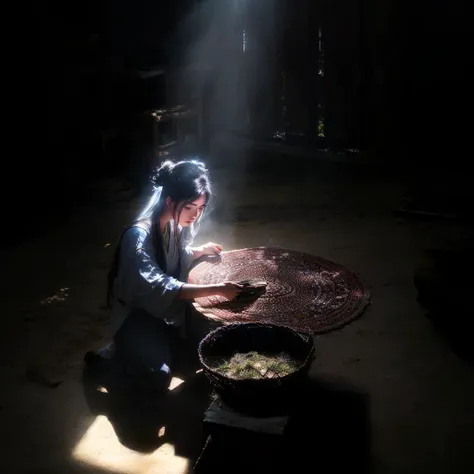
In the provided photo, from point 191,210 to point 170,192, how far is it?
0.55ft

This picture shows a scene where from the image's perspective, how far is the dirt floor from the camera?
2746mm

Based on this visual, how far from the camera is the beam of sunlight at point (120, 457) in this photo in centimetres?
265

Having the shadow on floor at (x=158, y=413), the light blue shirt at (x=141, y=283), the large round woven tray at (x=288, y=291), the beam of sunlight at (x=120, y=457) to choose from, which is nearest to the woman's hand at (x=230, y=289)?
the large round woven tray at (x=288, y=291)

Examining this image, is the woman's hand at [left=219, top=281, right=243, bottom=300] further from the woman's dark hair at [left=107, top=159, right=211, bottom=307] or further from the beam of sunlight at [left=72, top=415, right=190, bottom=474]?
the beam of sunlight at [left=72, top=415, right=190, bottom=474]

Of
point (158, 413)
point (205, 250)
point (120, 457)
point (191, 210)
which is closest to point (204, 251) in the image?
point (205, 250)

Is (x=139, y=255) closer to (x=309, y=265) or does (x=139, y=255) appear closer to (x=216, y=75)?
A: (x=309, y=265)

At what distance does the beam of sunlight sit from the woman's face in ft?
3.94

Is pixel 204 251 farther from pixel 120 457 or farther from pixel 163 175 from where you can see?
pixel 120 457

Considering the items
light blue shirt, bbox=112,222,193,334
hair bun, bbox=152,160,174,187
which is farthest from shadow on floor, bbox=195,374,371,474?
hair bun, bbox=152,160,174,187

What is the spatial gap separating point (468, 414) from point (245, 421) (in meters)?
1.35

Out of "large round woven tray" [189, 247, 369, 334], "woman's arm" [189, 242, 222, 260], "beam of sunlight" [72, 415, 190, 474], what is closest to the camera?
"beam of sunlight" [72, 415, 190, 474]

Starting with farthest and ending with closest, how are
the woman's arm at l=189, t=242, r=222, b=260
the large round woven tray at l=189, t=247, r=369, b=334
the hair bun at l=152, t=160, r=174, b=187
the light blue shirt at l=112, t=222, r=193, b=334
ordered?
1. the large round woven tray at l=189, t=247, r=369, b=334
2. the woman's arm at l=189, t=242, r=222, b=260
3. the hair bun at l=152, t=160, r=174, b=187
4. the light blue shirt at l=112, t=222, r=193, b=334

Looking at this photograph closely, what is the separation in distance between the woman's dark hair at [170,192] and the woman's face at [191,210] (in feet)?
0.07

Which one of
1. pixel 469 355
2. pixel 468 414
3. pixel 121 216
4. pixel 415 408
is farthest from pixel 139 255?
pixel 121 216
